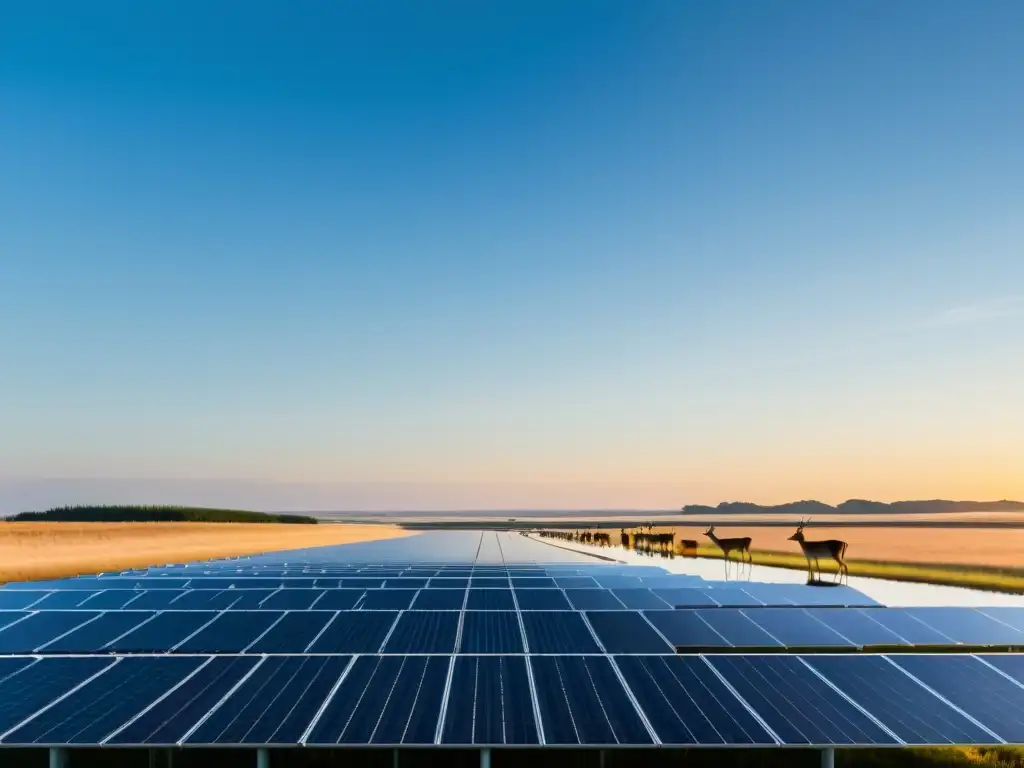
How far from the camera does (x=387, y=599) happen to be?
66.6 feet

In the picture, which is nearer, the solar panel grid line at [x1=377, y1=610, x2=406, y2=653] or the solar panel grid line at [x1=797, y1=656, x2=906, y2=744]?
the solar panel grid line at [x1=797, y1=656, x2=906, y2=744]

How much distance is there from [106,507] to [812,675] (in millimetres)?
180369

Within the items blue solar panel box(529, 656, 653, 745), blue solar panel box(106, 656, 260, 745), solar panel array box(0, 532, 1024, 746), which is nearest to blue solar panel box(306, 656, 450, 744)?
solar panel array box(0, 532, 1024, 746)

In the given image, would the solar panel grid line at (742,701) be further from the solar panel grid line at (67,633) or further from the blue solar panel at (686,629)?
the solar panel grid line at (67,633)

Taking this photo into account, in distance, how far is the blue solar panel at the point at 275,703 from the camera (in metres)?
11.2

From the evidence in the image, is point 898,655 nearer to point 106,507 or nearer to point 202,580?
point 202,580

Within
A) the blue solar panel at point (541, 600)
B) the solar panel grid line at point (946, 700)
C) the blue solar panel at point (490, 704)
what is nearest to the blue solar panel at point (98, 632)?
the blue solar panel at point (490, 704)

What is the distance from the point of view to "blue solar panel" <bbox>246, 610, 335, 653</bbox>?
14994mm

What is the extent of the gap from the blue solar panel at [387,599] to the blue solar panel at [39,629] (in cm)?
707

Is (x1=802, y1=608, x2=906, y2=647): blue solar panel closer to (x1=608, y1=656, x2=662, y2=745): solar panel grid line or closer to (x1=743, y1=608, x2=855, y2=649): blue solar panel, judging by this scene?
(x1=743, y1=608, x2=855, y2=649): blue solar panel

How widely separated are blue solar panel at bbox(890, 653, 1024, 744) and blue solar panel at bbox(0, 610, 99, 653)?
61.0 feet

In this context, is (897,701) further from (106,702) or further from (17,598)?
(17,598)

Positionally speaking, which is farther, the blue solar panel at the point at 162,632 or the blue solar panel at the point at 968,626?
the blue solar panel at the point at 968,626

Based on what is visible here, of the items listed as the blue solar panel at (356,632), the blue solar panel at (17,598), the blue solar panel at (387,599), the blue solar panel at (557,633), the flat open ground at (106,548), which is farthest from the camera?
the flat open ground at (106,548)
